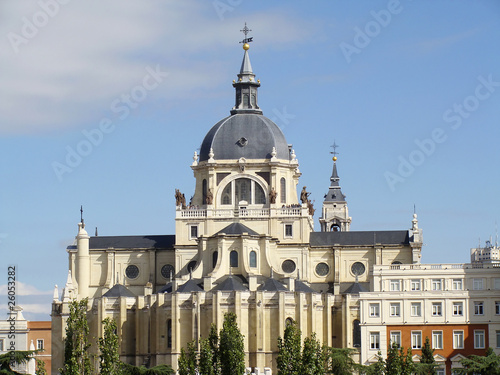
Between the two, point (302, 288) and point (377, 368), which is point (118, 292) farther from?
point (377, 368)

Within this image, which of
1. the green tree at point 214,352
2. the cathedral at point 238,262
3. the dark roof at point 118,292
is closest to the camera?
the green tree at point 214,352

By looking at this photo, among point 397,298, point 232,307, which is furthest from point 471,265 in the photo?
point 232,307

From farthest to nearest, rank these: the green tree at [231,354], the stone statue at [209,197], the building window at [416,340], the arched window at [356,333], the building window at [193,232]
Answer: the stone statue at [209,197], the building window at [193,232], the arched window at [356,333], the building window at [416,340], the green tree at [231,354]

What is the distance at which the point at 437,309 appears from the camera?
14738 centimetres

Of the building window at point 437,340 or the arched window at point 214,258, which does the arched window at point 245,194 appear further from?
the building window at point 437,340

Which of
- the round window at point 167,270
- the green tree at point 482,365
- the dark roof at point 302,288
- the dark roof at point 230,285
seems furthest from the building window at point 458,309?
the round window at point 167,270

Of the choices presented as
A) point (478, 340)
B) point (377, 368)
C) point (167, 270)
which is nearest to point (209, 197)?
point (167, 270)

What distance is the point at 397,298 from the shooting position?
148875mm

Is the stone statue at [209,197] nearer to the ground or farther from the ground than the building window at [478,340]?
farther from the ground

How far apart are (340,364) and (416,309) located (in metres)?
10.2

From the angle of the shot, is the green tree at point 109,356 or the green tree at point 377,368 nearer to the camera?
the green tree at point 109,356

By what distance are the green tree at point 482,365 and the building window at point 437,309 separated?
13963 millimetres

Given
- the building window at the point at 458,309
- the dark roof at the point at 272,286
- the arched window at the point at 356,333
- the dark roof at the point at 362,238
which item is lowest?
the arched window at the point at 356,333

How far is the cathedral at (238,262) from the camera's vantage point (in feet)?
523
